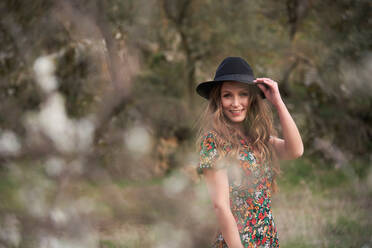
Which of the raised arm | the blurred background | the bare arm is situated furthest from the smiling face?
the blurred background

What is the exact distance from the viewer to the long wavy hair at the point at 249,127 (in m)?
1.80

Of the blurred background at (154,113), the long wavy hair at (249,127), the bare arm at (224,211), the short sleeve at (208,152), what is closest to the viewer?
the bare arm at (224,211)

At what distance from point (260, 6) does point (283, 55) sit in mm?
855

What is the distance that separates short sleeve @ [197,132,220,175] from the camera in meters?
1.69

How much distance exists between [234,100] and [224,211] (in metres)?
0.53

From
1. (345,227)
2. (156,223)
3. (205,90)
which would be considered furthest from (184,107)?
(205,90)

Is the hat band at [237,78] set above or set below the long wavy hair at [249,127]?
above

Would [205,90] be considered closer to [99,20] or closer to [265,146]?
[265,146]

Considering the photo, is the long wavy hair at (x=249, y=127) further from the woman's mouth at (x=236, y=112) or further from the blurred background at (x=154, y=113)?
the blurred background at (x=154, y=113)

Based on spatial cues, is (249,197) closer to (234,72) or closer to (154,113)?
(234,72)

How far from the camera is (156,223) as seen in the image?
4668 mm

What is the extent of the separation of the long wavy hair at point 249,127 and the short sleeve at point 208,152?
3cm

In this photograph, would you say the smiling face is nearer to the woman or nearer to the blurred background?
the woman

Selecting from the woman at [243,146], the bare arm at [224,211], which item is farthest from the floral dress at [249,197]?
the bare arm at [224,211]
